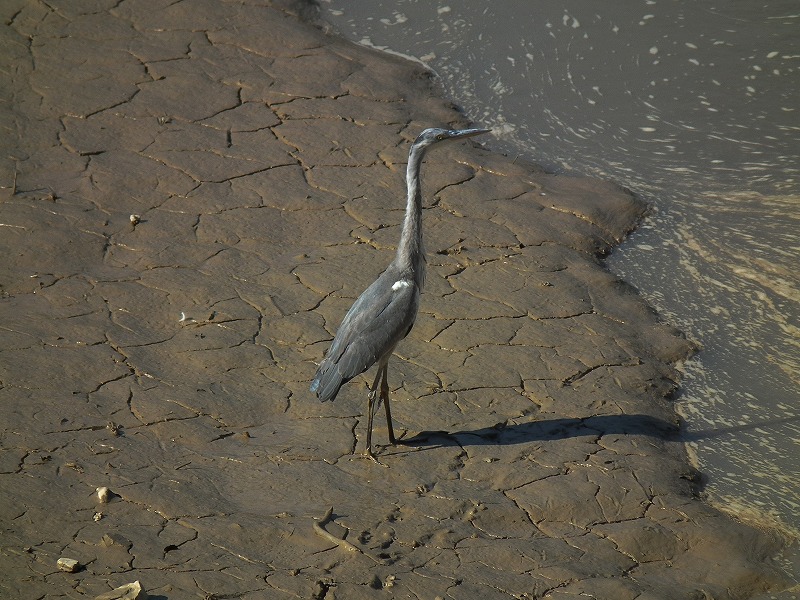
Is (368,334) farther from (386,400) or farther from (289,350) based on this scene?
(289,350)

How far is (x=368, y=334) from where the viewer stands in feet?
16.2

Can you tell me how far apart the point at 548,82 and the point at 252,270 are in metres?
3.86

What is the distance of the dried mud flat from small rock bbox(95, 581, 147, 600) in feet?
0.27

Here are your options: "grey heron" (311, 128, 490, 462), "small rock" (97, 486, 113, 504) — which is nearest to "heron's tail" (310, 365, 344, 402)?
"grey heron" (311, 128, 490, 462)

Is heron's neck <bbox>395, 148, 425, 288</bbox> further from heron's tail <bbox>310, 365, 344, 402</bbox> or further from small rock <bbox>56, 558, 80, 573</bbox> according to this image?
small rock <bbox>56, 558, 80, 573</bbox>

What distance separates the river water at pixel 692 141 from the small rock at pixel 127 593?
2885mm

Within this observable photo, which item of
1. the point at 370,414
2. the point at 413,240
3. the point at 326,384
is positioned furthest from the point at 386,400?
the point at 413,240

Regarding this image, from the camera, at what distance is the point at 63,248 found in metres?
6.19

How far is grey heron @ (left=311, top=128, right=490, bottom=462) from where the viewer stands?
4.92 metres

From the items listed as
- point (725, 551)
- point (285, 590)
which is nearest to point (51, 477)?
point (285, 590)

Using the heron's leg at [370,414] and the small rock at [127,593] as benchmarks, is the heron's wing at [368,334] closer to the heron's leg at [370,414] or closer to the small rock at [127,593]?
the heron's leg at [370,414]

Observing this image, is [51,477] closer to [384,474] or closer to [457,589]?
[384,474]

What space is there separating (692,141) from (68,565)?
20.2ft

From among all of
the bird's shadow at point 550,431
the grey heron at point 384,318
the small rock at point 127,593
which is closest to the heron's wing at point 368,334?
the grey heron at point 384,318
